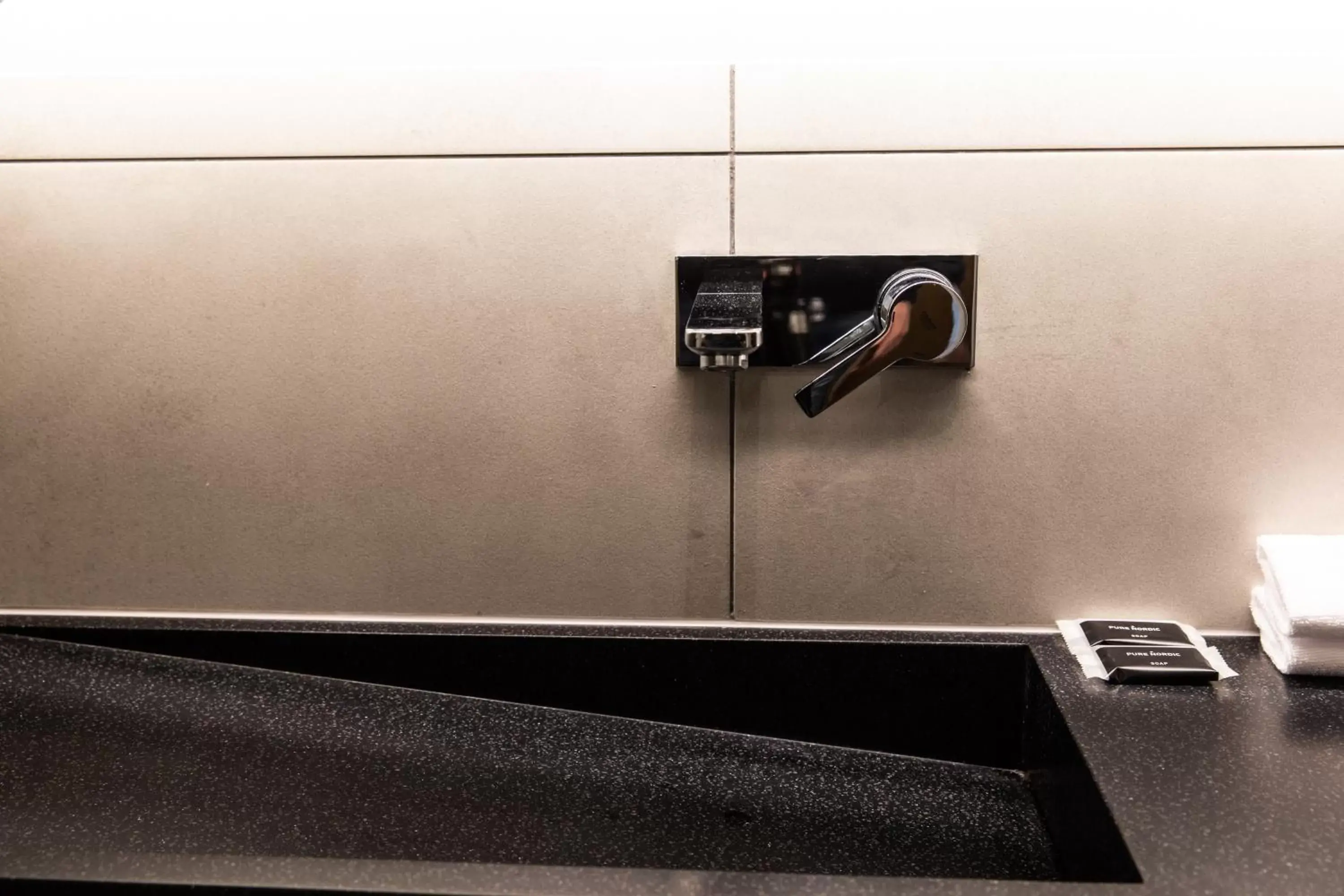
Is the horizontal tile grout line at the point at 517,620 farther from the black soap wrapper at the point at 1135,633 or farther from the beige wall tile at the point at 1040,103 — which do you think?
the beige wall tile at the point at 1040,103

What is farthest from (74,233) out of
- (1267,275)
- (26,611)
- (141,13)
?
(1267,275)

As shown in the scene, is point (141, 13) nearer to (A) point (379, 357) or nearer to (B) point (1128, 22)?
(A) point (379, 357)

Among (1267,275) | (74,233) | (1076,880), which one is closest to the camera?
(1076,880)

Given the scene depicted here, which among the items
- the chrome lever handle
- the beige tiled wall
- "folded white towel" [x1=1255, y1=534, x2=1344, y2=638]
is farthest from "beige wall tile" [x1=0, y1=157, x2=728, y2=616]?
"folded white towel" [x1=1255, y1=534, x2=1344, y2=638]

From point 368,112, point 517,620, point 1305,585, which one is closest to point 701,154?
point 368,112

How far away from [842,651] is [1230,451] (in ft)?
1.14

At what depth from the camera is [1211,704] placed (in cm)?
74

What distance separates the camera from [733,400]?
0.85 meters

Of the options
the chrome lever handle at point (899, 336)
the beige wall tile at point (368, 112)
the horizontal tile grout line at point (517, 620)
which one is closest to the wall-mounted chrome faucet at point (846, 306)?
the chrome lever handle at point (899, 336)

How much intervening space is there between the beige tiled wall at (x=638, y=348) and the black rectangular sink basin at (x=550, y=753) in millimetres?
52

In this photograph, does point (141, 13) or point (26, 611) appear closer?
point (141, 13)

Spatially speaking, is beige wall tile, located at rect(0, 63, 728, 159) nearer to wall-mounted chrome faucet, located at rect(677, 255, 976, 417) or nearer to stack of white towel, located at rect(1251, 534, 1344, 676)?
wall-mounted chrome faucet, located at rect(677, 255, 976, 417)

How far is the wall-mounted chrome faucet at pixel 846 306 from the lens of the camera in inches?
29.4

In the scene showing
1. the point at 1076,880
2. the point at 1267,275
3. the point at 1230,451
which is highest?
the point at 1267,275
